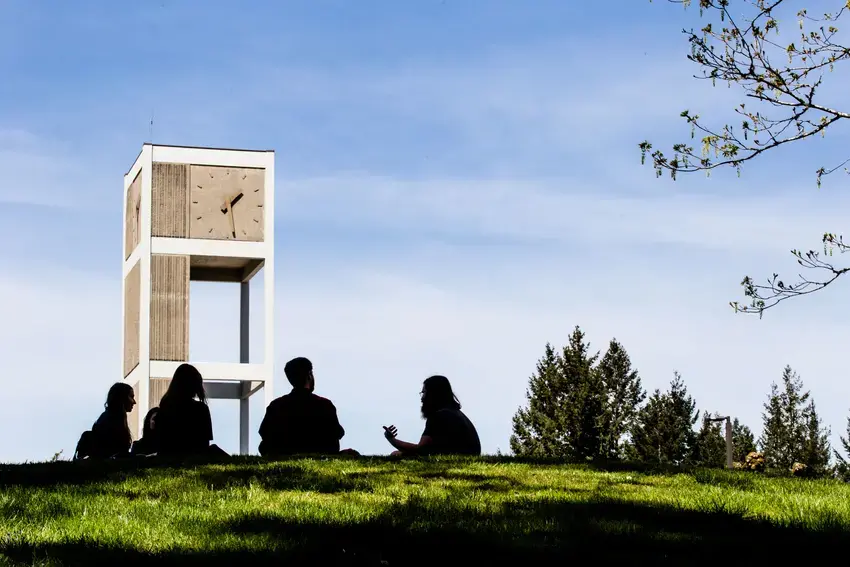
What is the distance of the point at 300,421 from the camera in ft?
40.3

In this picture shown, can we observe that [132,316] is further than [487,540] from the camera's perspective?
Yes

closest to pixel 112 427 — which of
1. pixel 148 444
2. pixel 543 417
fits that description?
pixel 148 444

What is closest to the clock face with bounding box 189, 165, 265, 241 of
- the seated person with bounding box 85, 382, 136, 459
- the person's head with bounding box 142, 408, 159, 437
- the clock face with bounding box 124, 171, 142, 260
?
the clock face with bounding box 124, 171, 142, 260

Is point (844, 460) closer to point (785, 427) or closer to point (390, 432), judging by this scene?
point (785, 427)

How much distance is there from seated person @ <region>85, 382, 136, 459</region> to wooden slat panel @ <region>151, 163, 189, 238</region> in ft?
78.9

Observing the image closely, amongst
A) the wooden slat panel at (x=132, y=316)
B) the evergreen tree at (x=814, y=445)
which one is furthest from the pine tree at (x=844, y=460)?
the wooden slat panel at (x=132, y=316)

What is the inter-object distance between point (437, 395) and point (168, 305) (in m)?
26.1

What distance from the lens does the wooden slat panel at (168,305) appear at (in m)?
36.8

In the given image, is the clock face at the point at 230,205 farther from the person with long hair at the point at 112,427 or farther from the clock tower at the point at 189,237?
the person with long hair at the point at 112,427

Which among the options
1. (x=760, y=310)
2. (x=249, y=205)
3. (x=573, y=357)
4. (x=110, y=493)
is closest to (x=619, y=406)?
(x=573, y=357)

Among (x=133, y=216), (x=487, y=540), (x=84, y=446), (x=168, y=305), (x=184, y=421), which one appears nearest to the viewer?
(x=487, y=540)

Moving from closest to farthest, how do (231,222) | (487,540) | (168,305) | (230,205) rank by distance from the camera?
(487,540) < (231,222) < (230,205) < (168,305)

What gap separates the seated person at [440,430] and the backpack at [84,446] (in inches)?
135

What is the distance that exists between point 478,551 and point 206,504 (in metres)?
2.28
